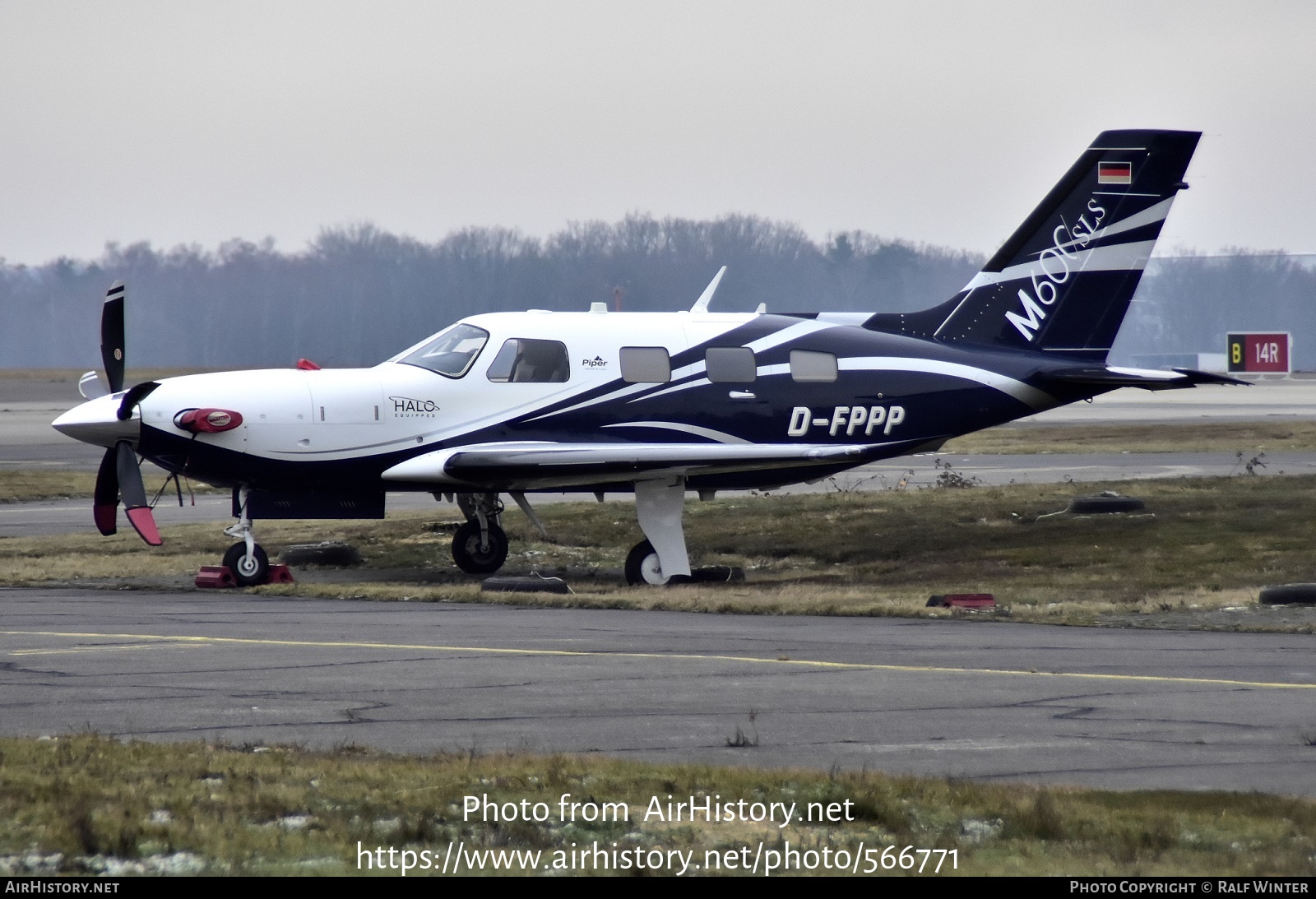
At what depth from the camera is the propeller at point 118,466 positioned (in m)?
17.0

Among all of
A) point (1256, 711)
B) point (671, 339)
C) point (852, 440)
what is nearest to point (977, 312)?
point (852, 440)

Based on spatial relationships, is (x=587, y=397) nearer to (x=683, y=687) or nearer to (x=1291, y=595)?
(x=1291, y=595)

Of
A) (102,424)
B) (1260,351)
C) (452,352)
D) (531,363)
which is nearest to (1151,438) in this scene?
(531,363)

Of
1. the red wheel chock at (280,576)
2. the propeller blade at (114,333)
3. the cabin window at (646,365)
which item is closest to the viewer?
the red wheel chock at (280,576)

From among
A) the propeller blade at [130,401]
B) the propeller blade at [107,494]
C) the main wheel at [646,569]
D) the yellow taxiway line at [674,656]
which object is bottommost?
the main wheel at [646,569]

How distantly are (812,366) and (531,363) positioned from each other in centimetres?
358

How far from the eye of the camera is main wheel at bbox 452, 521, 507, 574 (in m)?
19.6

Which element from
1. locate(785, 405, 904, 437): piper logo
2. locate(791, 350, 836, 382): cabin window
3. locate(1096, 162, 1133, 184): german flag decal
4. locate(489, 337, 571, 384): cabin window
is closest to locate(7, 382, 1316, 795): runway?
locate(489, 337, 571, 384): cabin window

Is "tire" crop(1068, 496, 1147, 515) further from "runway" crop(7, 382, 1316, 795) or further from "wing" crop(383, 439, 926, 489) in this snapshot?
"runway" crop(7, 382, 1316, 795)

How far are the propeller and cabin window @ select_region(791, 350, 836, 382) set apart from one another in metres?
7.69

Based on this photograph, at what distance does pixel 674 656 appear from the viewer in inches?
465

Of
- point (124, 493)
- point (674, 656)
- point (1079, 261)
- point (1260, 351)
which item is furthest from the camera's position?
point (1260, 351)

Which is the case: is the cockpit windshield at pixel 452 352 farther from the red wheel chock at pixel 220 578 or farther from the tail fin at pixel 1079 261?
the tail fin at pixel 1079 261

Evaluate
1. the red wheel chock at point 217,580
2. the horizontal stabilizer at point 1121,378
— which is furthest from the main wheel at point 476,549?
the horizontal stabilizer at point 1121,378
